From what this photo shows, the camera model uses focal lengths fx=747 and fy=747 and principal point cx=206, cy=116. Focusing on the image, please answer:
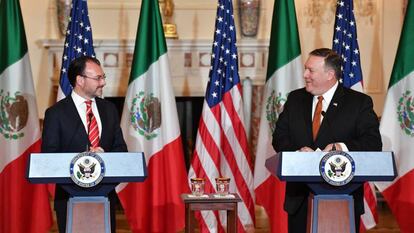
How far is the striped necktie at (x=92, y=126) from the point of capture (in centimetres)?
452

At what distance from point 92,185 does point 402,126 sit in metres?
3.10

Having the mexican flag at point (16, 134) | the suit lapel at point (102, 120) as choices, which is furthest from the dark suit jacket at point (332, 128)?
the mexican flag at point (16, 134)

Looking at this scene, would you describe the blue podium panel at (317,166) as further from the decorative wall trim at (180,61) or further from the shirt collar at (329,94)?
the decorative wall trim at (180,61)

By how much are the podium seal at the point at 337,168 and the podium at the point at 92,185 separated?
0.97 meters

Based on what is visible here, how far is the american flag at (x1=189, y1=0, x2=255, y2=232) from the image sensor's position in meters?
6.34

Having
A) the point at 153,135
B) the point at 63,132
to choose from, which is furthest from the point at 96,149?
the point at 153,135

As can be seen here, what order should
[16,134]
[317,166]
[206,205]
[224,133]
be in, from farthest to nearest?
[224,133] < [16,134] < [206,205] < [317,166]

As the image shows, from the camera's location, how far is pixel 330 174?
3.94 m

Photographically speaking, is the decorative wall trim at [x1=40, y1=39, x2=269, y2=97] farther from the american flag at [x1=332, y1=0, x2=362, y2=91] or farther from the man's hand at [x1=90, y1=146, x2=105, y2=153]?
the man's hand at [x1=90, y1=146, x2=105, y2=153]

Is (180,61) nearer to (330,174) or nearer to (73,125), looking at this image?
(73,125)

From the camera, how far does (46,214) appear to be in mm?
Answer: 6336

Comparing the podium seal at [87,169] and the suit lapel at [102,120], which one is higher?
the suit lapel at [102,120]

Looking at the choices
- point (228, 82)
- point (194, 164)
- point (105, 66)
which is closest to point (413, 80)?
point (228, 82)

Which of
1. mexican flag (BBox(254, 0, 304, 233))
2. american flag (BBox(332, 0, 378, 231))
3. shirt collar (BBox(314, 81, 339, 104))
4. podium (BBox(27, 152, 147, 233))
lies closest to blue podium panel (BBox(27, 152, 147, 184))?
podium (BBox(27, 152, 147, 233))
